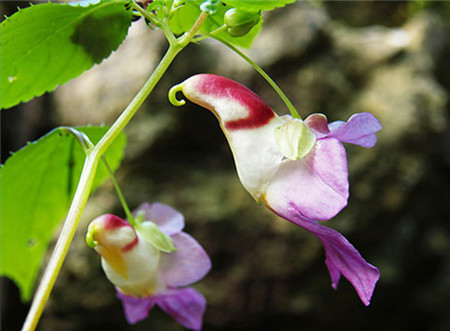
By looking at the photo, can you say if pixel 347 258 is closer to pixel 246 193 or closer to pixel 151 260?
pixel 151 260

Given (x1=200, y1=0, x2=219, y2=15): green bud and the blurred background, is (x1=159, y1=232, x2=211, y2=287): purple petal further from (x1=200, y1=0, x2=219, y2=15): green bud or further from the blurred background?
the blurred background

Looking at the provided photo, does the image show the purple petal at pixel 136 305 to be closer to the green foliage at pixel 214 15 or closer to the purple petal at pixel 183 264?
the purple petal at pixel 183 264

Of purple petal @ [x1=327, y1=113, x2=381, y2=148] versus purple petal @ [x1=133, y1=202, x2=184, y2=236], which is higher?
purple petal @ [x1=327, y1=113, x2=381, y2=148]

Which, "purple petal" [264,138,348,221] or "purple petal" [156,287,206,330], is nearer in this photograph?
"purple petal" [264,138,348,221]

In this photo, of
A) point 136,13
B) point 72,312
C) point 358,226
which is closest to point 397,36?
point 358,226

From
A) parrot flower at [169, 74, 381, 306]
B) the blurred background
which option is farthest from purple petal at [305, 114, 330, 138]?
the blurred background

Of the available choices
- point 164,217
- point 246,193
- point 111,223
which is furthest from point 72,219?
point 246,193

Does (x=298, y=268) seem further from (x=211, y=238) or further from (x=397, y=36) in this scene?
(x=397, y=36)

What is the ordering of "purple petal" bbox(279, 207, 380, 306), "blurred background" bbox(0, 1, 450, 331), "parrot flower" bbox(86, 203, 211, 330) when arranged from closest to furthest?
"purple petal" bbox(279, 207, 380, 306) → "parrot flower" bbox(86, 203, 211, 330) → "blurred background" bbox(0, 1, 450, 331)
